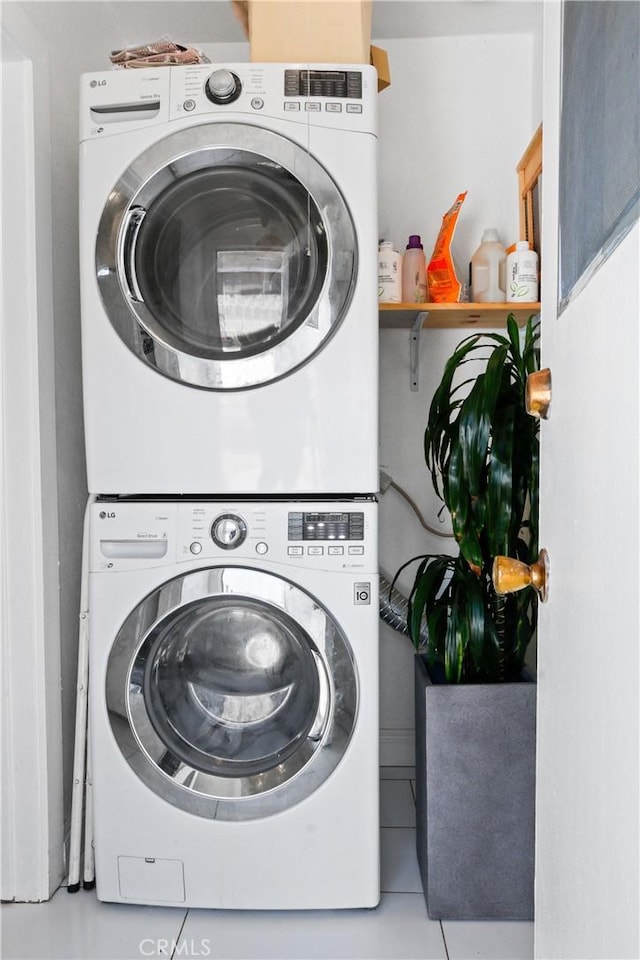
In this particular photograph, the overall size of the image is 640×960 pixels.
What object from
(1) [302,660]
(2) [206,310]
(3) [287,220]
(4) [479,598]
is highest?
(3) [287,220]

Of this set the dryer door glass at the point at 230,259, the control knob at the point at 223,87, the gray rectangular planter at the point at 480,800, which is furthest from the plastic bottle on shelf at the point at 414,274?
the gray rectangular planter at the point at 480,800

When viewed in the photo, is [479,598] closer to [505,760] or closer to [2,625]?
[505,760]

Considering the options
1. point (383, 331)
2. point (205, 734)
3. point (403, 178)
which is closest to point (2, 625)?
point (205, 734)

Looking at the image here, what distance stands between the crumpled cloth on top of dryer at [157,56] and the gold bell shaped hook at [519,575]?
A: 1376mm

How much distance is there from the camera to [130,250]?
1534 mm

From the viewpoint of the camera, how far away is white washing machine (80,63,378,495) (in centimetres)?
150

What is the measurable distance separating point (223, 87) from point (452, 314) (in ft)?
2.70

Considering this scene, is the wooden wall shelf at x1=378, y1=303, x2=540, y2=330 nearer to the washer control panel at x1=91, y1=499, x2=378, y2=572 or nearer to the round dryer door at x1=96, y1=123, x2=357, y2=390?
the round dryer door at x1=96, y1=123, x2=357, y2=390

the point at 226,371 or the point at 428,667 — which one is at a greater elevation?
the point at 226,371

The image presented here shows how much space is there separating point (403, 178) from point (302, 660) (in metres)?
1.45

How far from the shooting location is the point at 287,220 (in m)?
1.53

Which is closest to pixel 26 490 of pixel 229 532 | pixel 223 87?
pixel 229 532

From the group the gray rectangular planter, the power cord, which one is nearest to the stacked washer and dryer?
the gray rectangular planter

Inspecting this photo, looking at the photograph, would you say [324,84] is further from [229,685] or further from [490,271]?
[229,685]
